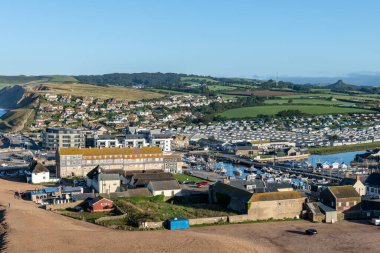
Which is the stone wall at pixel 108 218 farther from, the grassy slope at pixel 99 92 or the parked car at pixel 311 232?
the grassy slope at pixel 99 92

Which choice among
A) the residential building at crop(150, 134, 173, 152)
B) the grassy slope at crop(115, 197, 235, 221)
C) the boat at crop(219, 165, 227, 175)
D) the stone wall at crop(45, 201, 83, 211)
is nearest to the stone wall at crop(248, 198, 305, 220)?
the grassy slope at crop(115, 197, 235, 221)

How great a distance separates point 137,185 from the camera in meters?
33.3

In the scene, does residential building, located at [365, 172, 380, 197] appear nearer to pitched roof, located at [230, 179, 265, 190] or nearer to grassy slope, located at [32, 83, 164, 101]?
pitched roof, located at [230, 179, 265, 190]

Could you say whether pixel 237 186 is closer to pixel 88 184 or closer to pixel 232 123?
pixel 88 184

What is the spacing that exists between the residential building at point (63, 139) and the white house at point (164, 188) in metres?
22.7

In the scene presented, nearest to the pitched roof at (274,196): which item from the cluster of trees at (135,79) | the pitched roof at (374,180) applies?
the pitched roof at (374,180)

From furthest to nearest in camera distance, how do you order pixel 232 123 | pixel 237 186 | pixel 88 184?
pixel 232 123 < pixel 88 184 < pixel 237 186

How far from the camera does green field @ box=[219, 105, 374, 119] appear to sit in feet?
292

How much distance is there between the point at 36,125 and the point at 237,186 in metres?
48.7

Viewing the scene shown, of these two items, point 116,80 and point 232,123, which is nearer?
point 232,123

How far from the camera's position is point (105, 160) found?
4056 cm

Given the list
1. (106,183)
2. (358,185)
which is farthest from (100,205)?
(358,185)

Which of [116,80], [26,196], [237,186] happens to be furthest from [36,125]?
[116,80]

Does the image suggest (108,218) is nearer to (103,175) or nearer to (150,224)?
(150,224)
